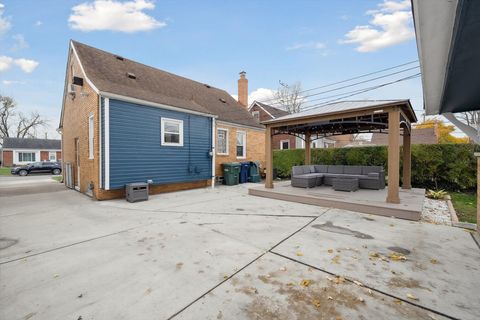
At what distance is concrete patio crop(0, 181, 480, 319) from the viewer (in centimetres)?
208

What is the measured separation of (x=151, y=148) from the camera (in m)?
8.20

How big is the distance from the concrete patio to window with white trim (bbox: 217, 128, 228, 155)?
7007mm

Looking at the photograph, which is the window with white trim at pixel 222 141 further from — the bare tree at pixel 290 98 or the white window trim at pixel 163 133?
the bare tree at pixel 290 98

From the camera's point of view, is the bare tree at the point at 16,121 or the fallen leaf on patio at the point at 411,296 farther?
the bare tree at the point at 16,121

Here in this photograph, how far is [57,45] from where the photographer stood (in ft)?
35.9

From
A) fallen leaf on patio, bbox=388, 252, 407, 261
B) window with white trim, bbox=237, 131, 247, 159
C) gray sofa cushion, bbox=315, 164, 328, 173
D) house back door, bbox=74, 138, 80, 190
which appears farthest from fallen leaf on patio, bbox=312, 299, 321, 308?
house back door, bbox=74, 138, 80, 190

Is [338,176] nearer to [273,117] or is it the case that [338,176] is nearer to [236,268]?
[236,268]

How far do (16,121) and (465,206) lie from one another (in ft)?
195

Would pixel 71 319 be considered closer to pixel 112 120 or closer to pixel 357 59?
pixel 112 120

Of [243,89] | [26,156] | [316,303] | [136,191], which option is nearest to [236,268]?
[316,303]

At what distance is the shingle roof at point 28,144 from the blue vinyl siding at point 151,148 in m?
38.3

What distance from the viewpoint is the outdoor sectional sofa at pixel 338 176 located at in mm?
8008

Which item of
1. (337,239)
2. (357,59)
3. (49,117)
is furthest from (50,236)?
(49,117)

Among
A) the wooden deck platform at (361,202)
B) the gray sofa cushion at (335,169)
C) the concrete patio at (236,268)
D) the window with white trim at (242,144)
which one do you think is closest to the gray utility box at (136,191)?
the concrete patio at (236,268)
